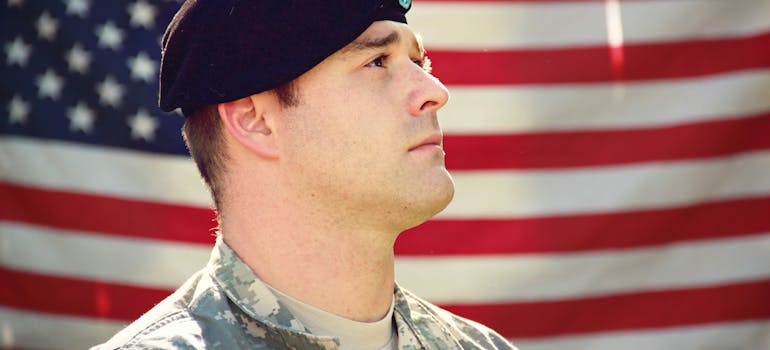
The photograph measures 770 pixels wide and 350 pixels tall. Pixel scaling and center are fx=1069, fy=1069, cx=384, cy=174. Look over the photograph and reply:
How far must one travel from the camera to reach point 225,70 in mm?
1805

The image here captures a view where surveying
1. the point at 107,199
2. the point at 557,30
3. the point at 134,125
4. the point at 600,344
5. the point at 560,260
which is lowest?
the point at 600,344

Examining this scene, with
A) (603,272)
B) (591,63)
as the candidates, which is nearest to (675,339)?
(603,272)

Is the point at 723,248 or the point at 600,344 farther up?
the point at 723,248

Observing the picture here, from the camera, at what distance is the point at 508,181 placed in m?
3.08

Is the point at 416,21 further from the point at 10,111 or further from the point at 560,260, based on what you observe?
the point at 10,111

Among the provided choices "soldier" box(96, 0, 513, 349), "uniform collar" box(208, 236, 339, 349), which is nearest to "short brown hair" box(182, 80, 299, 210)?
"soldier" box(96, 0, 513, 349)

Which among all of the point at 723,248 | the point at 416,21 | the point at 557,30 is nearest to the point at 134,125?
the point at 416,21

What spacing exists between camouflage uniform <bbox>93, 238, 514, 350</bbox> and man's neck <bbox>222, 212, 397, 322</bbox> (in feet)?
0.13

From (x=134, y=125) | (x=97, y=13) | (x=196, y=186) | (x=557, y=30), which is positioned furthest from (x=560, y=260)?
(x=97, y=13)

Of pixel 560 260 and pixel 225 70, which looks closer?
pixel 225 70

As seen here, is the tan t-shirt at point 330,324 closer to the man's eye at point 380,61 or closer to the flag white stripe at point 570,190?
the man's eye at point 380,61

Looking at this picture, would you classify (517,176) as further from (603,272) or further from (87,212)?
(87,212)

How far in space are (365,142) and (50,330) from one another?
5.15 ft

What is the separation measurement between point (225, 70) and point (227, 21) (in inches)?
3.2
